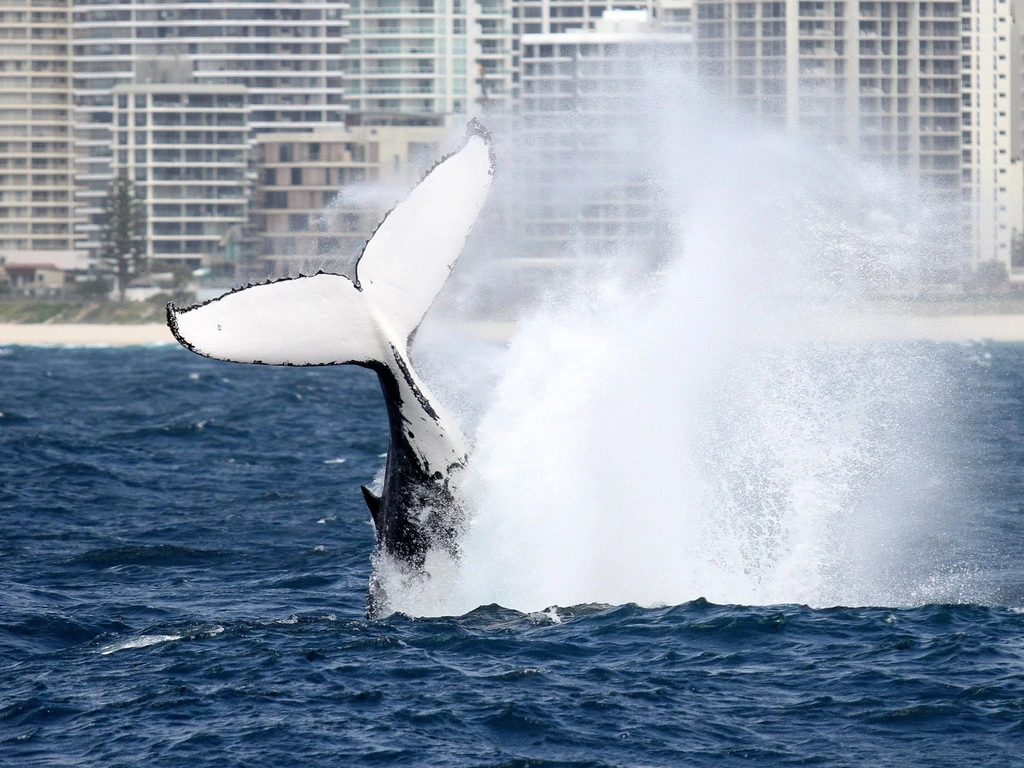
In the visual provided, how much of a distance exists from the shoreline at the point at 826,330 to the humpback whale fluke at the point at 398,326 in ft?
241

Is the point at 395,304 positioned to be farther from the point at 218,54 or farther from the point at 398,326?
the point at 218,54

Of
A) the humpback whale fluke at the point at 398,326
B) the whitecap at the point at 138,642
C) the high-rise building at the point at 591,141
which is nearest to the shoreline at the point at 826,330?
the high-rise building at the point at 591,141

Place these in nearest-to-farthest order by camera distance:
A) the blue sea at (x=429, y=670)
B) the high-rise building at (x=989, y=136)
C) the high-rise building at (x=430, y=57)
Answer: the blue sea at (x=429, y=670), the high-rise building at (x=989, y=136), the high-rise building at (x=430, y=57)

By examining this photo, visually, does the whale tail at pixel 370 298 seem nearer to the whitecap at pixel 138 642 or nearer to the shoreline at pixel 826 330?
the whitecap at pixel 138 642

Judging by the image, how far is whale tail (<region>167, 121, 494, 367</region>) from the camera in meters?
9.36

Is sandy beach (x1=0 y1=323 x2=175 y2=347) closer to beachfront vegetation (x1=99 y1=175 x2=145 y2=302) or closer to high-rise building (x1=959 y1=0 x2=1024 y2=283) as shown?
beachfront vegetation (x1=99 y1=175 x2=145 y2=302)

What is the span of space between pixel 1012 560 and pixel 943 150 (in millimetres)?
95236

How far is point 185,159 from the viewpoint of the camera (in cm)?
11800

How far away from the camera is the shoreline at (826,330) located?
287 ft

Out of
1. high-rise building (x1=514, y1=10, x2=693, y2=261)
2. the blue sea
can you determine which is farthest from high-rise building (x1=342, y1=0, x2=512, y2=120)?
the blue sea

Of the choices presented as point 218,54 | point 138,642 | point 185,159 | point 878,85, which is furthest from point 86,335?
point 138,642

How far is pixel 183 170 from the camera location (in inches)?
4631

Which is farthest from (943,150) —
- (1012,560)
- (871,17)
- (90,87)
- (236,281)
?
(1012,560)

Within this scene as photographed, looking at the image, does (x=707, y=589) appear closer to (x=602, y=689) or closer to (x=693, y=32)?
(x=602, y=689)
